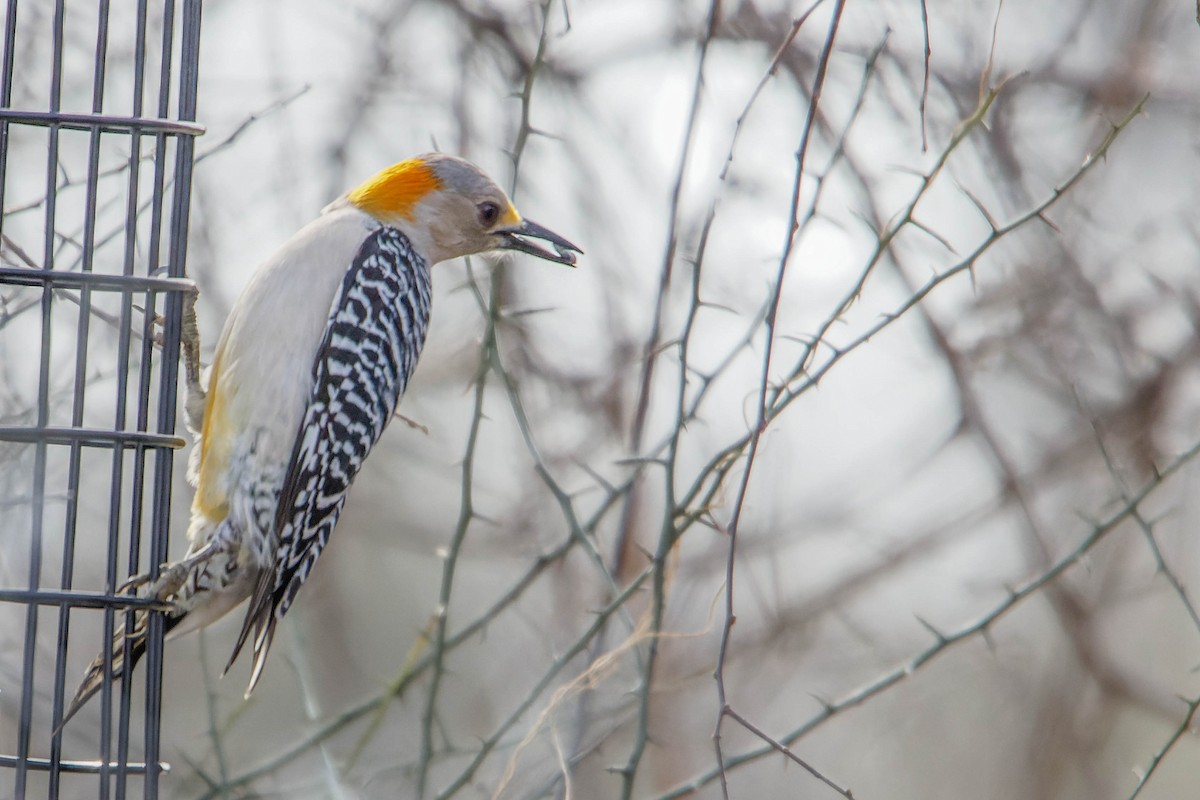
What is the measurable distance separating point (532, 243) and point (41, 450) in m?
2.24

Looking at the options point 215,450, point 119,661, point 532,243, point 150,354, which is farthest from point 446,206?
point 119,661

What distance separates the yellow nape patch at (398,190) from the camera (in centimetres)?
538

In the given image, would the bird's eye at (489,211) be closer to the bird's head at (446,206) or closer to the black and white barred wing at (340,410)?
the bird's head at (446,206)

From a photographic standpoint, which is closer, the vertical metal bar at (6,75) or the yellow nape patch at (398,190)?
the vertical metal bar at (6,75)

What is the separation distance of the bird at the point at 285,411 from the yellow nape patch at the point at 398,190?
0.77 ft

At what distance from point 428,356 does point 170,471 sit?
2.76 m

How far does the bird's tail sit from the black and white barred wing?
345 mm

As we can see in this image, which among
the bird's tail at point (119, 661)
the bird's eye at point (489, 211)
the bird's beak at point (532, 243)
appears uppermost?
the bird's eye at point (489, 211)

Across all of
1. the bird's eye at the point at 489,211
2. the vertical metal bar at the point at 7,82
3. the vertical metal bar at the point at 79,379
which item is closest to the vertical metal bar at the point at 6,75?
the vertical metal bar at the point at 7,82

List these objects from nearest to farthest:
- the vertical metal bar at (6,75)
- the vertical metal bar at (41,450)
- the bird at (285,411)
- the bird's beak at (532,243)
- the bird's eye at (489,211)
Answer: the vertical metal bar at (41,450) → the vertical metal bar at (6,75) → the bird at (285,411) → the bird's beak at (532,243) → the bird's eye at (489,211)

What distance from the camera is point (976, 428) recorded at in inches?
217

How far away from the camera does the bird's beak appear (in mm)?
5355

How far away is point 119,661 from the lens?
4102mm

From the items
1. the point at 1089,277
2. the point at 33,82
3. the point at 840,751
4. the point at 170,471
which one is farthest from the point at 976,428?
the point at 840,751
